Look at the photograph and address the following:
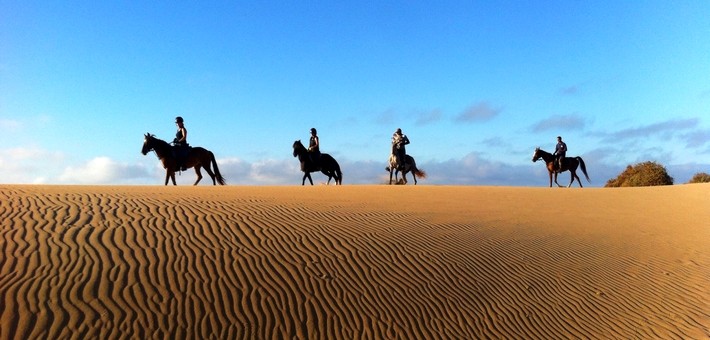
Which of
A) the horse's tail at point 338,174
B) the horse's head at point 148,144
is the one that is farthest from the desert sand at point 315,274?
the horse's tail at point 338,174

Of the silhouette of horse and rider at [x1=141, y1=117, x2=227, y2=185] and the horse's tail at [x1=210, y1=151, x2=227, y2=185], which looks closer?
the silhouette of horse and rider at [x1=141, y1=117, x2=227, y2=185]

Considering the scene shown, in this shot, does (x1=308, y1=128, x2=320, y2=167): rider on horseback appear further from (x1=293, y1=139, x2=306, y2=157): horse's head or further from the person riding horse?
the person riding horse

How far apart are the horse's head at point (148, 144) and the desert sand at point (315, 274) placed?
10964mm

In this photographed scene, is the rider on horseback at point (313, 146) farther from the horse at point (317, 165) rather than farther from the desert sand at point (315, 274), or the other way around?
the desert sand at point (315, 274)

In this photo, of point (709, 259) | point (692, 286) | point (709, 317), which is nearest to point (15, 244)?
point (709, 317)

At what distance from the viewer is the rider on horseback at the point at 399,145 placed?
28.4 meters

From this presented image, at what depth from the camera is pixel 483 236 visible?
11.9 metres

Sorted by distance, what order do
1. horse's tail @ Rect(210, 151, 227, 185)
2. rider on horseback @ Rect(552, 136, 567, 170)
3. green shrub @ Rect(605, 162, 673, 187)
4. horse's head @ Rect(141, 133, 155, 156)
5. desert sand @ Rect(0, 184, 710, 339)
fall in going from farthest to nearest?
1. green shrub @ Rect(605, 162, 673, 187)
2. rider on horseback @ Rect(552, 136, 567, 170)
3. horse's tail @ Rect(210, 151, 227, 185)
4. horse's head @ Rect(141, 133, 155, 156)
5. desert sand @ Rect(0, 184, 710, 339)

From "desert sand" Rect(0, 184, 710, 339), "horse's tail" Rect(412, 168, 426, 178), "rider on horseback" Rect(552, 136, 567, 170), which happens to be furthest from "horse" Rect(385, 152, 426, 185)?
"desert sand" Rect(0, 184, 710, 339)

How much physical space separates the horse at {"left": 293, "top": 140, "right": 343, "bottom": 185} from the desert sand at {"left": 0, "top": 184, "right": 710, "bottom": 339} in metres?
12.5

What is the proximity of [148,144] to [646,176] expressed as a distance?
1347 inches

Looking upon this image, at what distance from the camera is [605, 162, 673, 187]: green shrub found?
40000 mm

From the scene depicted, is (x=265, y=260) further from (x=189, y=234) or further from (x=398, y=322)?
(x=398, y=322)

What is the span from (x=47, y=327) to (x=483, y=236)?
847 cm
